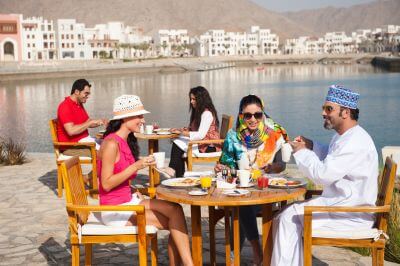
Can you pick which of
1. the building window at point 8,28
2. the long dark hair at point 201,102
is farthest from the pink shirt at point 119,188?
the building window at point 8,28

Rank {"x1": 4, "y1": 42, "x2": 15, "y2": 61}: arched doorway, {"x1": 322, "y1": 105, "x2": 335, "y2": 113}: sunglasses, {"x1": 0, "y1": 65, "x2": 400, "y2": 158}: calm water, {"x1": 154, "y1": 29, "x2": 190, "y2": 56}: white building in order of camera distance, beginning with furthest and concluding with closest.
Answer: {"x1": 154, "y1": 29, "x2": 190, "y2": 56}: white building
{"x1": 4, "y1": 42, "x2": 15, "y2": 61}: arched doorway
{"x1": 0, "y1": 65, "x2": 400, "y2": 158}: calm water
{"x1": 322, "y1": 105, "x2": 335, "y2": 113}: sunglasses

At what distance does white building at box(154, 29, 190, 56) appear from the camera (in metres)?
151

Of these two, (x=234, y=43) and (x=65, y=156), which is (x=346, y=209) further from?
(x=234, y=43)

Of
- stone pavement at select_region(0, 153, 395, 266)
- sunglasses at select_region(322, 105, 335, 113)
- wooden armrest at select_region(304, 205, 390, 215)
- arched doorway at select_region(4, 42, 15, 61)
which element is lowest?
stone pavement at select_region(0, 153, 395, 266)

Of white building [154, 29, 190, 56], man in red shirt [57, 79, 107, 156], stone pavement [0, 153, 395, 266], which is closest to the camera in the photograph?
stone pavement [0, 153, 395, 266]

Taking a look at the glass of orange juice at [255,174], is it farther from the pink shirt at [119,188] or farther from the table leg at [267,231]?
the pink shirt at [119,188]

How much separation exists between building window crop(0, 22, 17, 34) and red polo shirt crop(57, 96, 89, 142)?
90.7 m

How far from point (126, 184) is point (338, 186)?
1422 mm

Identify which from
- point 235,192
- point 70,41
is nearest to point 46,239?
point 235,192

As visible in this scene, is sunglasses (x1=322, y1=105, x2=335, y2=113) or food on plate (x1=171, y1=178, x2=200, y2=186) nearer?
sunglasses (x1=322, y1=105, x2=335, y2=113)

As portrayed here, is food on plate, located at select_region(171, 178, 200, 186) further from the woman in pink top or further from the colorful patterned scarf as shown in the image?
the colorful patterned scarf

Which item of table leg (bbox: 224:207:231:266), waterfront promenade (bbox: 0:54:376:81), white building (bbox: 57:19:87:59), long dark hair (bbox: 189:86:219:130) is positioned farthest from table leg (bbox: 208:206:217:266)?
white building (bbox: 57:19:87:59)

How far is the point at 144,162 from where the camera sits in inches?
159

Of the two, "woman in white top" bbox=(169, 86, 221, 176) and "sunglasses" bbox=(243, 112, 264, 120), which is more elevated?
"sunglasses" bbox=(243, 112, 264, 120)
